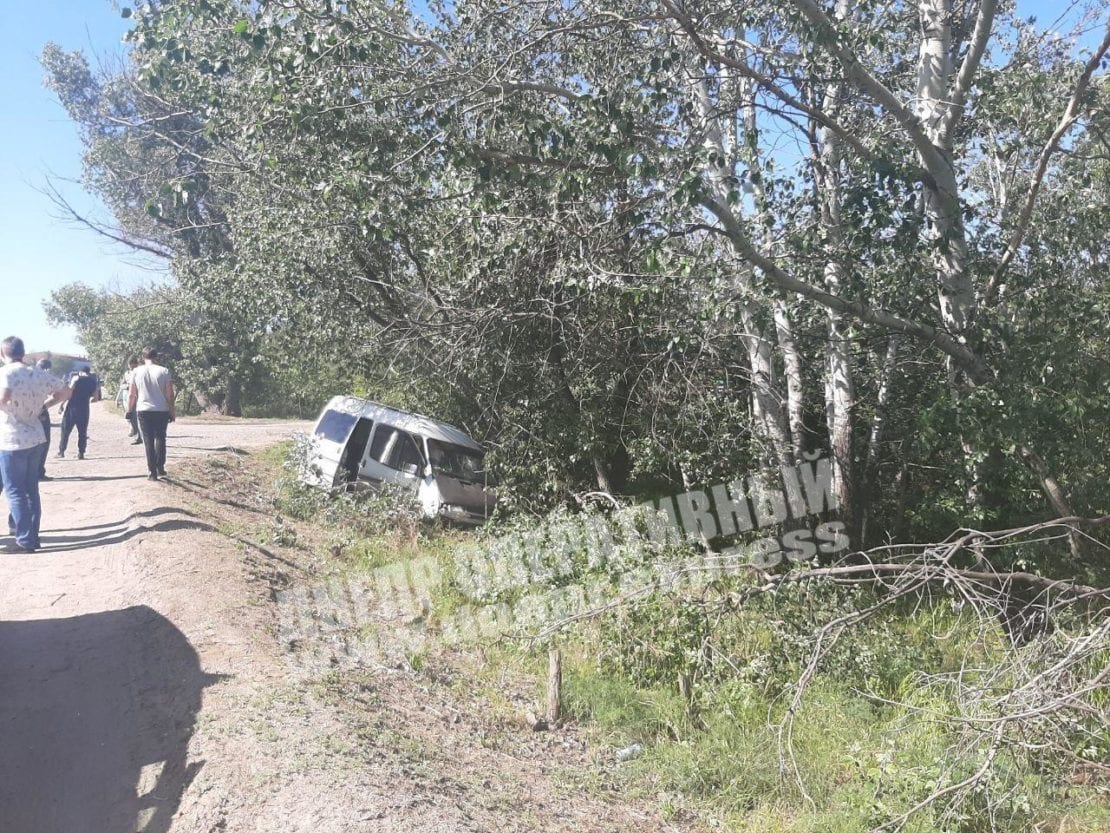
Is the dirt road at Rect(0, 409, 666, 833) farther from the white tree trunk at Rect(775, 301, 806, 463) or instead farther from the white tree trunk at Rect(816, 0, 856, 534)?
the white tree trunk at Rect(775, 301, 806, 463)

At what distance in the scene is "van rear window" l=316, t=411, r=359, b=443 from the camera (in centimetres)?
1207

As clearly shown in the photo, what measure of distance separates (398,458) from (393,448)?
166 millimetres

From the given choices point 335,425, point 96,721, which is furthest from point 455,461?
point 96,721

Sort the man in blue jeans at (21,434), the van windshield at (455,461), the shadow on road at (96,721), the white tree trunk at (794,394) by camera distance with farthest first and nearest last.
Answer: the van windshield at (455,461), the white tree trunk at (794,394), the man in blue jeans at (21,434), the shadow on road at (96,721)

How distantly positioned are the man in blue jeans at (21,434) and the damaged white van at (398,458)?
475 centimetres

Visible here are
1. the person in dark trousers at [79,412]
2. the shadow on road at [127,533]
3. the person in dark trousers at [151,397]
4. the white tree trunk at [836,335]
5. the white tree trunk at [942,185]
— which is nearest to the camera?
the white tree trunk at [942,185]

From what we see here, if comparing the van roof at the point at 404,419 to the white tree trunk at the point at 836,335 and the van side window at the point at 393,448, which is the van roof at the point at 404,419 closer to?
the van side window at the point at 393,448

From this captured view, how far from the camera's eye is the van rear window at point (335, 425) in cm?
1207

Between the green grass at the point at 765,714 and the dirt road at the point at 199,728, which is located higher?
the dirt road at the point at 199,728

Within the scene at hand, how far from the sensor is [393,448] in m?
12.1

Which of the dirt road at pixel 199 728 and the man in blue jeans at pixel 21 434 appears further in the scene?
the man in blue jeans at pixel 21 434

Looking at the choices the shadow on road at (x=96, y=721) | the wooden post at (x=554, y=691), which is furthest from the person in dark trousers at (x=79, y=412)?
the wooden post at (x=554, y=691)

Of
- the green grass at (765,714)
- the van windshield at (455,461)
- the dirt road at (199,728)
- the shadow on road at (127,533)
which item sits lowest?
the green grass at (765,714)

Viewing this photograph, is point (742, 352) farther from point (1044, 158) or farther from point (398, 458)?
point (398, 458)
